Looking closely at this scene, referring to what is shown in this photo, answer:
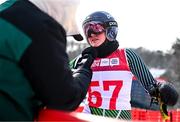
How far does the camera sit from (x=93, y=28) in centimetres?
541

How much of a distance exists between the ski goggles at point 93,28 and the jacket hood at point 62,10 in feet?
8.33

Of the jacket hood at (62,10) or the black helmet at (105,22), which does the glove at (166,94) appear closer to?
the black helmet at (105,22)

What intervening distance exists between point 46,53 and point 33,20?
20 cm

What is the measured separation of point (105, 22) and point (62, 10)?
297cm

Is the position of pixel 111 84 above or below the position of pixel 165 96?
below

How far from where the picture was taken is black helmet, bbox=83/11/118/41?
216 inches

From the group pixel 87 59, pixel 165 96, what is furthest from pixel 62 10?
pixel 165 96

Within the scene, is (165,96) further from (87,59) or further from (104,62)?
(87,59)

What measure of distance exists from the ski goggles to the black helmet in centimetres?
1

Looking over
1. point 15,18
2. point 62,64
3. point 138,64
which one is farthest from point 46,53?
point 138,64

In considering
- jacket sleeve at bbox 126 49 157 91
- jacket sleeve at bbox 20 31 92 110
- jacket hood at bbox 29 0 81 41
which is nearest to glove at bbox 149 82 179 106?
jacket sleeve at bbox 126 49 157 91

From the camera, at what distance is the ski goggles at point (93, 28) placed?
5367 mm

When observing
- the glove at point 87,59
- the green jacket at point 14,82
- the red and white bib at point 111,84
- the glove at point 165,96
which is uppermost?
the green jacket at point 14,82

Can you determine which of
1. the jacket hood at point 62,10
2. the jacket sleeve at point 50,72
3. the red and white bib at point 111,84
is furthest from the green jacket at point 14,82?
the red and white bib at point 111,84
